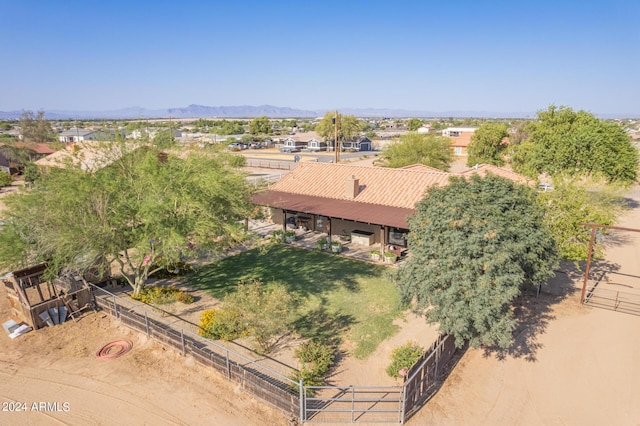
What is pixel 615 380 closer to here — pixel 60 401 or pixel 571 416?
pixel 571 416

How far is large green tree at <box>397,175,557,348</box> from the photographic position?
12.3m

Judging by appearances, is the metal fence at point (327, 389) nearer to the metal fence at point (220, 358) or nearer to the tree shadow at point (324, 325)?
the metal fence at point (220, 358)

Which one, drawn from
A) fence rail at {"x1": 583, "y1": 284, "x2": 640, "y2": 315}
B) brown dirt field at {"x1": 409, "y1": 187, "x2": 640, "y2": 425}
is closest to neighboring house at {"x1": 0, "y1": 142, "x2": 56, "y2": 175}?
brown dirt field at {"x1": 409, "y1": 187, "x2": 640, "y2": 425}

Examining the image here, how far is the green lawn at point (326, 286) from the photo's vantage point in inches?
644

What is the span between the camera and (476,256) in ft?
42.3

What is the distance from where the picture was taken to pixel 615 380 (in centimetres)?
1350

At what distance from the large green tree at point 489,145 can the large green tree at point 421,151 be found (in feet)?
22.7

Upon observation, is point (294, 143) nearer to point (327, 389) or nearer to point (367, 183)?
point (367, 183)

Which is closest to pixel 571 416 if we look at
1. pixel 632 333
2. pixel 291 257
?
pixel 632 333

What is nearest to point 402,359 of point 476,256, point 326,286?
point 476,256

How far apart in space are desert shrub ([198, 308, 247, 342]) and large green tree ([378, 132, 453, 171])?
3277cm

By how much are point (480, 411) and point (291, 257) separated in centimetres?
1480

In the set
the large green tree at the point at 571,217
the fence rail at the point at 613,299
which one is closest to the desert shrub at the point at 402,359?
the large green tree at the point at 571,217

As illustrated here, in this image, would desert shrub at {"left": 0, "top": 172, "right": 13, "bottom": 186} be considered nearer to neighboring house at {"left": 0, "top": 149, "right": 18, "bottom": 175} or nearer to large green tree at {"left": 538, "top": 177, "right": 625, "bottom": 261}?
neighboring house at {"left": 0, "top": 149, "right": 18, "bottom": 175}
